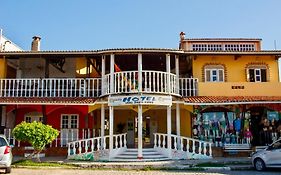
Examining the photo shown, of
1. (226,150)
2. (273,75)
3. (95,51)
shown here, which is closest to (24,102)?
(95,51)

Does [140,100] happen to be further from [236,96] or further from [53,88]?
[236,96]

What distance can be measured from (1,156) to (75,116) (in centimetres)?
830

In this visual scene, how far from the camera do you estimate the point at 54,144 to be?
18.4 m

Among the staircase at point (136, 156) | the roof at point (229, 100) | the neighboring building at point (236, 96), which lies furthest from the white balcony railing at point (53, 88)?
the neighboring building at point (236, 96)

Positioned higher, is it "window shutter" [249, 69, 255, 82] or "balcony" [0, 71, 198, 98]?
"window shutter" [249, 69, 255, 82]

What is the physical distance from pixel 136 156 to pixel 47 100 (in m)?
5.56

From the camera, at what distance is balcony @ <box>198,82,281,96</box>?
61.9 ft

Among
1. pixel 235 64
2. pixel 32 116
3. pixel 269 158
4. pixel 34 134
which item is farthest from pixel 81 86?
pixel 269 158

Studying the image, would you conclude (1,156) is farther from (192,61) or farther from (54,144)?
(192,61)

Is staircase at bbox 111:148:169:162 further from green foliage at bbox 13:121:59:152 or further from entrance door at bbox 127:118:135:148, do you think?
entrance door at bbox 127:118:135:148

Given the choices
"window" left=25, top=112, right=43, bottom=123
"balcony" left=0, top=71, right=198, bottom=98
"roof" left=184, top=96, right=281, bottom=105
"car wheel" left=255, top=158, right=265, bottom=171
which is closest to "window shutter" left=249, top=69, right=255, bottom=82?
"roof" left=184, top=96, right=281, bottom=105

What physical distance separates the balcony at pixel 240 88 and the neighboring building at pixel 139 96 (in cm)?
6

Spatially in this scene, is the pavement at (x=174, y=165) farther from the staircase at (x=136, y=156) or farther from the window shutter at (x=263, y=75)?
the window shutter at (x=263, y=75)

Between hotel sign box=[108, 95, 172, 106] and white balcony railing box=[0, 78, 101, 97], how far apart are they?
80.4 inches
